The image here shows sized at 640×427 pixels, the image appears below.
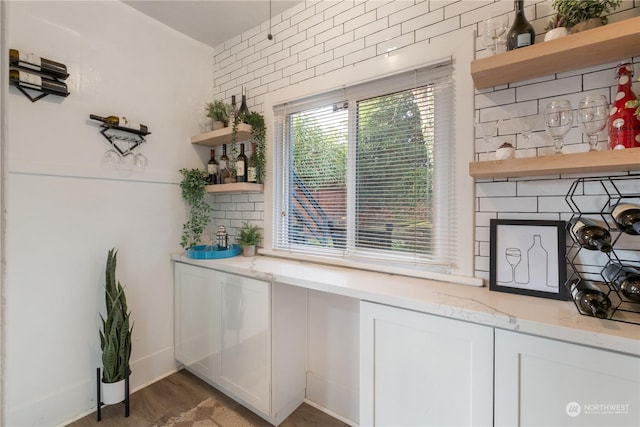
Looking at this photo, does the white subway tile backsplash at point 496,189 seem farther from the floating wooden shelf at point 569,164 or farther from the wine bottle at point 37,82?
the wine bottle at point 37,82

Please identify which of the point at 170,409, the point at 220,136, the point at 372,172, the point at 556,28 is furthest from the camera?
the point at 220,136

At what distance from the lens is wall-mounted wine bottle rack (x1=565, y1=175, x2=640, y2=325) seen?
1.11 meters

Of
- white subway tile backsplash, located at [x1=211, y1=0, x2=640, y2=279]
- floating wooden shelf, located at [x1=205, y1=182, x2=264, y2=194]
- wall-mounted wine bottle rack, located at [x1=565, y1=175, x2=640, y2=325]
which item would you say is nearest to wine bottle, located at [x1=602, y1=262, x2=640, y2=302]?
wall-mounted wine bottle rack, located at [x1=565, y1=175, x2=640, y2=325]

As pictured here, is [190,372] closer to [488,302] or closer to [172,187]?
[172,187]

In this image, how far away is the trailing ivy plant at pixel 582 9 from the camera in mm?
1094

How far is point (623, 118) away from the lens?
3.46ft

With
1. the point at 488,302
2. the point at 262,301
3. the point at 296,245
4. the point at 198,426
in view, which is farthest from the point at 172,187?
the point at 488,302

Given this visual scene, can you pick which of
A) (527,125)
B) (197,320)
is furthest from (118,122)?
(527,125)

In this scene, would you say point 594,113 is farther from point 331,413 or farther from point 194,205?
point 194,205

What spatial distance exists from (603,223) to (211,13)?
9.14 ft

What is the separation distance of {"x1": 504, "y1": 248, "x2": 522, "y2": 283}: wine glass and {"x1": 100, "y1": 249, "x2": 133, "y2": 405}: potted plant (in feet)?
7.45

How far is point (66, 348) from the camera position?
184 centimetres

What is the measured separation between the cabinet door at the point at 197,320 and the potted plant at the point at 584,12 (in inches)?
91.0

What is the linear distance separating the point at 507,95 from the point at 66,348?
2972 mm
